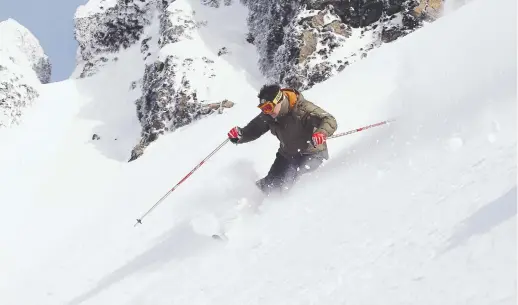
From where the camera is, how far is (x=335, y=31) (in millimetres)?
34969

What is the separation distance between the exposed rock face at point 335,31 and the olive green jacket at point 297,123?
2543 centimetres

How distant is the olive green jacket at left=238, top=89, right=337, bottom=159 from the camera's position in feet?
26.3

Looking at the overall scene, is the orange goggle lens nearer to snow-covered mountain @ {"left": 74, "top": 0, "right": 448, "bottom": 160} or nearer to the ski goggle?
the ski goggle

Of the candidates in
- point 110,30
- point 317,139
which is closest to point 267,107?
point 317,139

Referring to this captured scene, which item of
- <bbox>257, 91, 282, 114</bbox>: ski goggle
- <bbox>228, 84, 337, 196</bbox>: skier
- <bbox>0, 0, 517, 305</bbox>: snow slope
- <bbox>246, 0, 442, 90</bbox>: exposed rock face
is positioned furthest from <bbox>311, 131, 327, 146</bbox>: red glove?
<bbox>246, 0, 442, 90</bbox>: exposed rock face

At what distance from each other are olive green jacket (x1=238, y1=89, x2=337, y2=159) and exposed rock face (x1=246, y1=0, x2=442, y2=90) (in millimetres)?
25431

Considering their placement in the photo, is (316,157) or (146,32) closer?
(316,157)

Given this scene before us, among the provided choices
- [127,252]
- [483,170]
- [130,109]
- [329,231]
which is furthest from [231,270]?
[130,109]

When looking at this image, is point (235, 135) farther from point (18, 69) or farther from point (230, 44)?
point (18, 69)

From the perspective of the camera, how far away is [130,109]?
47.5m

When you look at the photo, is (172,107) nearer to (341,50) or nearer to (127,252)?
(341,50)

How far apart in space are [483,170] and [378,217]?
110 cm

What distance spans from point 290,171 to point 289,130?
684 mm

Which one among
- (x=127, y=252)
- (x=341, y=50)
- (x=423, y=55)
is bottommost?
(x=341, y=50)
